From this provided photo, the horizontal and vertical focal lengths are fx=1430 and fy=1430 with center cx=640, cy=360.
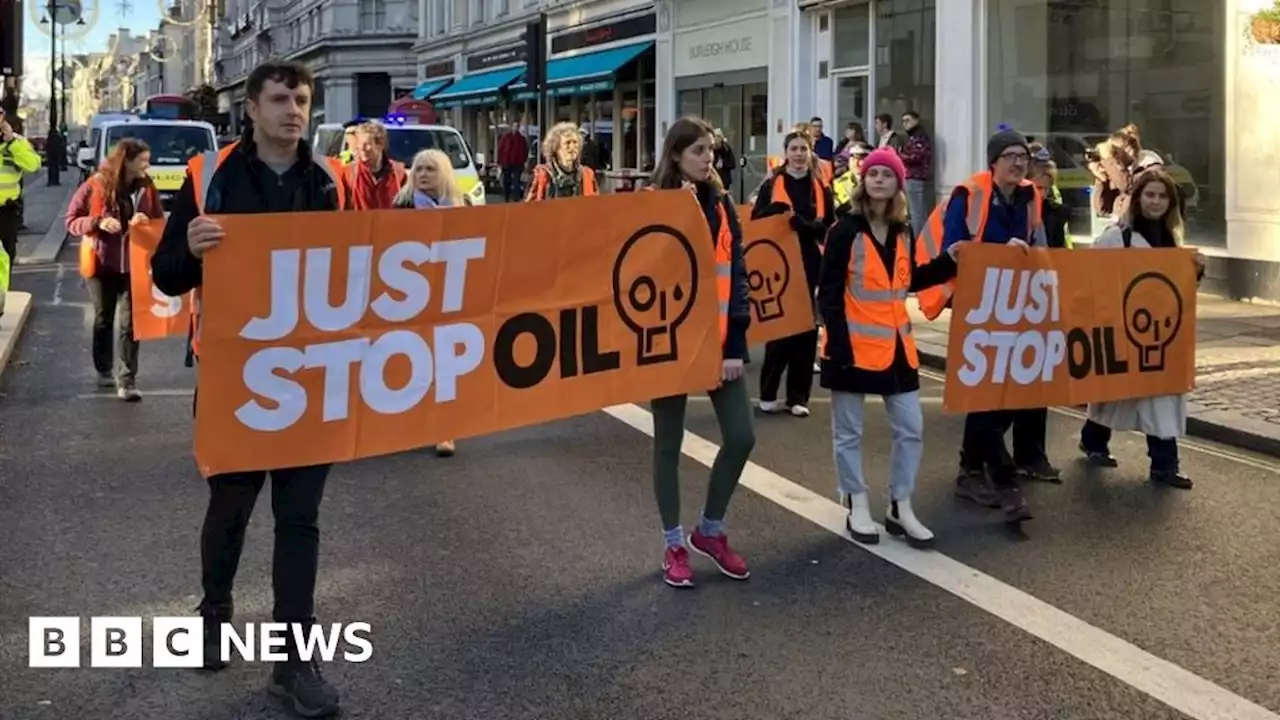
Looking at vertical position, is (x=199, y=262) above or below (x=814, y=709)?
above

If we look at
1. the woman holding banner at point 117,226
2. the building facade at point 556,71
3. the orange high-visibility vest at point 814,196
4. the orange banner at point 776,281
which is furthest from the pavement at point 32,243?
the building facade at point 556,71

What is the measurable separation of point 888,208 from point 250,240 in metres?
2.90

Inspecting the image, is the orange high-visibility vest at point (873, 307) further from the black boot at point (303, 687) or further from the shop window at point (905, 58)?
the shop window at point (905, 58)

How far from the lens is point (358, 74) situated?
63625mm

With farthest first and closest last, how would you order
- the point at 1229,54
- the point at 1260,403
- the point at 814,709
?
the point at 1229,54 → the point at 1260,403 → the point at 814,709

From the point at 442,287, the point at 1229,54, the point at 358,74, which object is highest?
the point at 358,74

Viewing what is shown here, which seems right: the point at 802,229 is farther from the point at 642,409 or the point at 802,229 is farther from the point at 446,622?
the point at 446,622

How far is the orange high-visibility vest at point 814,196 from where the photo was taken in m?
9.71

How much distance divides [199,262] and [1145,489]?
5130 millimetres

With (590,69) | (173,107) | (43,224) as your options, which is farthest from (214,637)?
(173,107)

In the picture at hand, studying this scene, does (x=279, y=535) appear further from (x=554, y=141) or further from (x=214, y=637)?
(x=554, y=141)

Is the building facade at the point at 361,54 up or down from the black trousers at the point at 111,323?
up

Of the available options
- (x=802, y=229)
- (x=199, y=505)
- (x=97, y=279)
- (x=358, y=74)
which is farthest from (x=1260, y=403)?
(x=358, y=74)

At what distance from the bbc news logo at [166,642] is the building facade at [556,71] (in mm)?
20652
